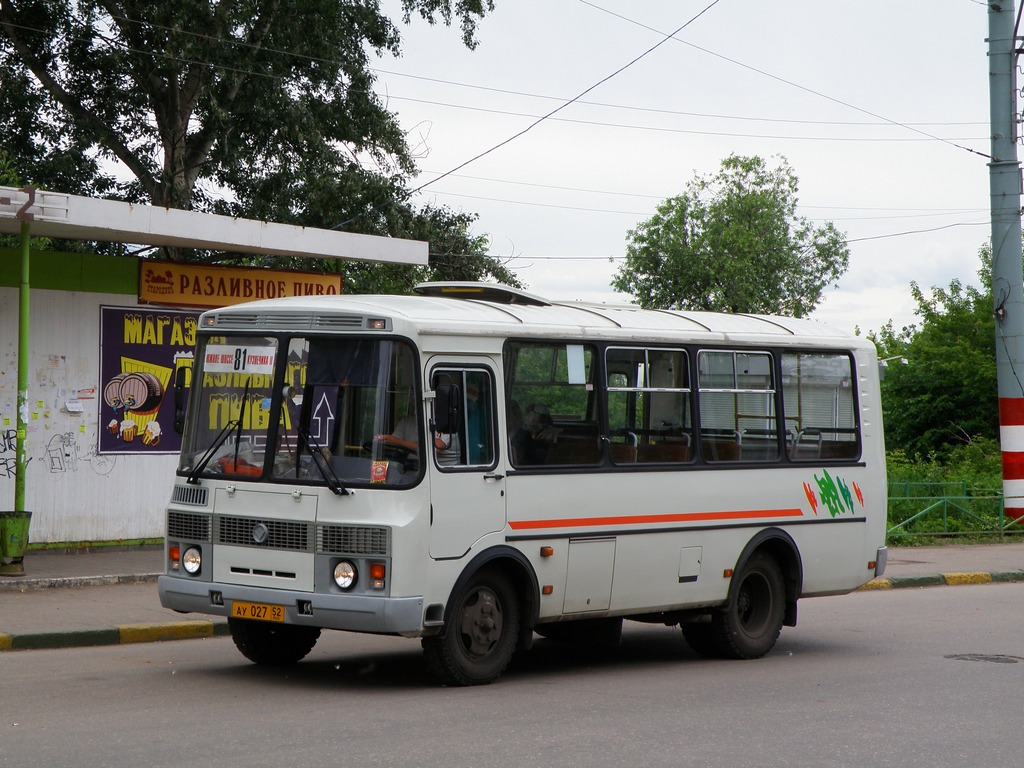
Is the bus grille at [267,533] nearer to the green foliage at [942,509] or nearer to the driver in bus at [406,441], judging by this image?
the driver in bus at [406,441]

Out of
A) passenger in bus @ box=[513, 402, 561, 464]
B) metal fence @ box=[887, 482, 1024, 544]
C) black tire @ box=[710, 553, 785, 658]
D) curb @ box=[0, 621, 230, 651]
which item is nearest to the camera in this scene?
passenger in bus @ box=[513, 402, 561, 464]

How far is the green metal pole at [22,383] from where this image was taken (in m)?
13.9

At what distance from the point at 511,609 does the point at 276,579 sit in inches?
64.7

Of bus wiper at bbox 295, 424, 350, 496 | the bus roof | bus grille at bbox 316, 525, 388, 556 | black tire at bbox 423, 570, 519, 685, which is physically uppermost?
the bus roof

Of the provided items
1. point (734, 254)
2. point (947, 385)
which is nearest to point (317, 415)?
point (947, 385)

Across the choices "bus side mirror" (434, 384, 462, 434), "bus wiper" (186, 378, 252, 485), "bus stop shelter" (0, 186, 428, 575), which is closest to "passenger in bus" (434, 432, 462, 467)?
"bus side mirror" (434, 384, 462, 434)

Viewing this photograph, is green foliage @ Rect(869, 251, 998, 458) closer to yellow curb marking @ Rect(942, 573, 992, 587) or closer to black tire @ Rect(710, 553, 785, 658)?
yellow curb marking @ Rect(942, 573, 992, 587)

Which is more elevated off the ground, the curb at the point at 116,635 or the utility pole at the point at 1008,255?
the utility pole at the point at 1008,255

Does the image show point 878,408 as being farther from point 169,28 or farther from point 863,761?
point 169,28

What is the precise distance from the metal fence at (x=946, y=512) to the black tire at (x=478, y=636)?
1477cm

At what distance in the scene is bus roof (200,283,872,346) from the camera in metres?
9.15

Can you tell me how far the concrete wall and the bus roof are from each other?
6.00 meters

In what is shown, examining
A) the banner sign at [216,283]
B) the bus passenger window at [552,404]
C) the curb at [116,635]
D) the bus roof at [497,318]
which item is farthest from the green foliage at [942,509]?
the curb at [116,635]

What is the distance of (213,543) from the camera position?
926cm
